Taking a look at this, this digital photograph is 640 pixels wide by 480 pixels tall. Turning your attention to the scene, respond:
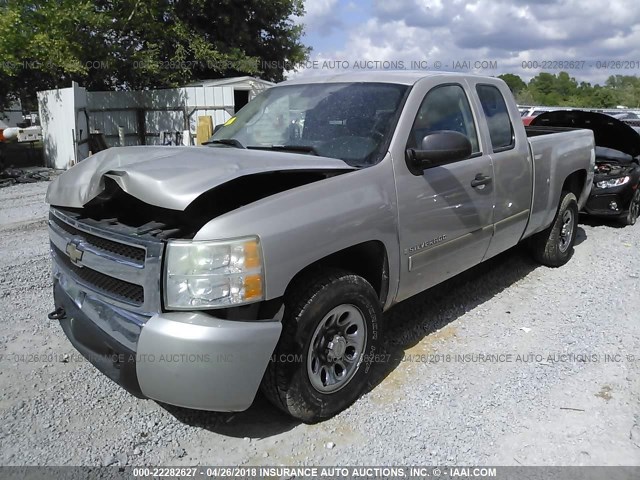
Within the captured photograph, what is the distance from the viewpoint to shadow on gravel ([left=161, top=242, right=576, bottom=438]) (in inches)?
121

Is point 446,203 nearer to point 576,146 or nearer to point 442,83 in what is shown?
point 442,83

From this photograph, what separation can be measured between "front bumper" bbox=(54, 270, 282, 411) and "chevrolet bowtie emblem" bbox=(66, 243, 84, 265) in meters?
0.42

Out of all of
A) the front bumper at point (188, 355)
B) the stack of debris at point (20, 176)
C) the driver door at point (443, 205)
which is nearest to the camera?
the front bumper at point (188, 355)

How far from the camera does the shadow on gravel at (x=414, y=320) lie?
10.1ft

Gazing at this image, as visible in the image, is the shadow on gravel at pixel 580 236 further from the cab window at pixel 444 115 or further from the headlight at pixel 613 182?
the cab window at pixel 444 115

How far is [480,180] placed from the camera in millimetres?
4027

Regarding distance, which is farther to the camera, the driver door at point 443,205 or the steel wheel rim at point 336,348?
the driver door at point 443,205

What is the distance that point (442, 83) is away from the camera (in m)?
3.95

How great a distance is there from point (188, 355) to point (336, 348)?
0.93 metres

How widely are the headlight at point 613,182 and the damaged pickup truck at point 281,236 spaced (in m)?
3.99

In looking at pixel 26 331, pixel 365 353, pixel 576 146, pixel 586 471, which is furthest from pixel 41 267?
pixel 576 146

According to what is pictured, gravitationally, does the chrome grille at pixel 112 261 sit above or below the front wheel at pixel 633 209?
above

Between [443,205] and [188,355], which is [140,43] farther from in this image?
[188,355]

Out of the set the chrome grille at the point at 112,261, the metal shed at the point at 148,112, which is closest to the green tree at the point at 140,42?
the metal shed at the point at 148,112
